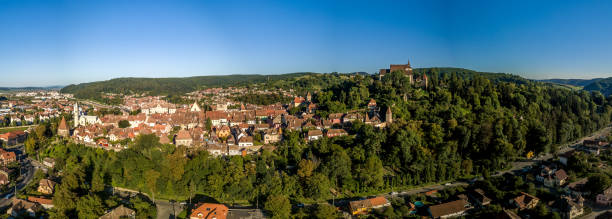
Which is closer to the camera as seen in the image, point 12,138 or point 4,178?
point 4,178

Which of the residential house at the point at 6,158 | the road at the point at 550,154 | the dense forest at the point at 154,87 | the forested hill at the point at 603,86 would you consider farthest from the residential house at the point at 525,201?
the forested hill at the point at 603,86

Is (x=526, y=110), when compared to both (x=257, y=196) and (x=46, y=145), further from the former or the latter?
(x=46, y=145)

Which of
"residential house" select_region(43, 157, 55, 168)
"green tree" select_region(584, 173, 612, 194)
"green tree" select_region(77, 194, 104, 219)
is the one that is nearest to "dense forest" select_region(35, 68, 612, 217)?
"residential house" select_region(43, 157, 55, 168)

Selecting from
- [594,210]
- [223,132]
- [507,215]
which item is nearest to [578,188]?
[594,210]

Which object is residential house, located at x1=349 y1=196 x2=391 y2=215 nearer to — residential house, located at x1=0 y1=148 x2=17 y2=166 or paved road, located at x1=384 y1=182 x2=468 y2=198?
paved road, located at x1=384 y1=182 x2=468 y2=198

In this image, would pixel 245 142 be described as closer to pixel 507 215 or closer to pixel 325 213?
A: pixel 325 213

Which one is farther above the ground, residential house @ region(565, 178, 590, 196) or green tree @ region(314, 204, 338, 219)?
green tree @ region(314, 204, 338, 219)
